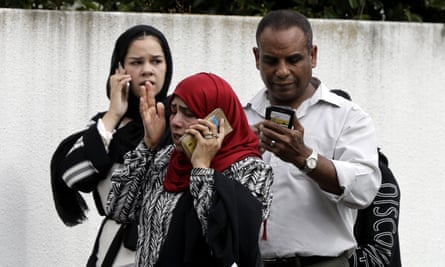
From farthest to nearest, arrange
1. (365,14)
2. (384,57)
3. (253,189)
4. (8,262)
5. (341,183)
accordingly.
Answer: (365,14)
(384,57)
(8,262)
(341,183)
(253,189)

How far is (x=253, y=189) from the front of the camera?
13.8ft

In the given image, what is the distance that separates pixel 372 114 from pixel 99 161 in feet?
6.87

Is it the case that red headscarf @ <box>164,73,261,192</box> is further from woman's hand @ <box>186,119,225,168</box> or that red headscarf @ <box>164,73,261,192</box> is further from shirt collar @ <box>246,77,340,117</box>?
shirt collar @ <box>246,77,340,117</box>

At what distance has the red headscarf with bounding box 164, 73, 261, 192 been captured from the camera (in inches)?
168

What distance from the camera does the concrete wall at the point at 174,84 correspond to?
6.31m

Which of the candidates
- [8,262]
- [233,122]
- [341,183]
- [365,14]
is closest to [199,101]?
[233,122]

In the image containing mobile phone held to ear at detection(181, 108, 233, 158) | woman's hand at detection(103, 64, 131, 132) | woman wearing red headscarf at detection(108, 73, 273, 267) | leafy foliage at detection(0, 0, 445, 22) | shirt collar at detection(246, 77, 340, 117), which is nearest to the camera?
woman wearing red headscarf at detection(108, 73, 273, 267)

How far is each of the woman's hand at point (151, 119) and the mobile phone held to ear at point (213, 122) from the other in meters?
0.36

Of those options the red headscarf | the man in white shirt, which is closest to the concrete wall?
the man in white shirt

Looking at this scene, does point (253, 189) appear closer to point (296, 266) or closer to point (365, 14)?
point (296, 266)

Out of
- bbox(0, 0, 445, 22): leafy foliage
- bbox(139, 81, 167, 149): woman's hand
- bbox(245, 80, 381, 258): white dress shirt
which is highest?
bbox(0, 0, 445, 22): leafy foliage

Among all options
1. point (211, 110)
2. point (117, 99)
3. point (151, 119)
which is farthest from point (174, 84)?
point (211, 110)

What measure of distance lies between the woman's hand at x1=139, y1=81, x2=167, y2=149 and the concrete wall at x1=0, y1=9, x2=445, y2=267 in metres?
1.73

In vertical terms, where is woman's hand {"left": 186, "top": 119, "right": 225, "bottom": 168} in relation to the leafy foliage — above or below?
below
